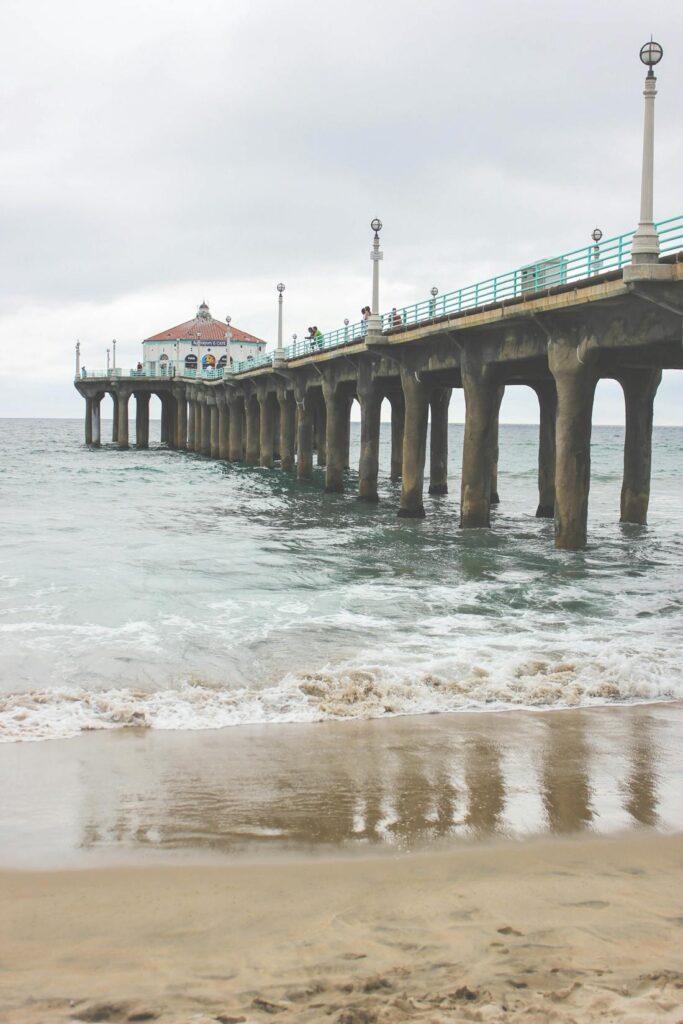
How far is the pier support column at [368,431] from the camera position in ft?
98.7

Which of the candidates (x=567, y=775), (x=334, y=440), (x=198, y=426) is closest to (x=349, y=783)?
(x=567, y=775)

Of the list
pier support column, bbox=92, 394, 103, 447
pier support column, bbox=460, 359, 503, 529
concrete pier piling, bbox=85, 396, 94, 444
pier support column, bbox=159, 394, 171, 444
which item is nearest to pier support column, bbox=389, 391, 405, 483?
pier support column, bbox=460, 359, 503, 529

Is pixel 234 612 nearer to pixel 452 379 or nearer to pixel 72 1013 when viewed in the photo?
pixel 72 1013

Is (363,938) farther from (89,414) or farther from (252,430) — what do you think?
(89,414)

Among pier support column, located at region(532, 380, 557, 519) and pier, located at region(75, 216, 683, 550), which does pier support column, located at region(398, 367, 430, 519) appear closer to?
pier, located at region(75, 216, 683, 550)

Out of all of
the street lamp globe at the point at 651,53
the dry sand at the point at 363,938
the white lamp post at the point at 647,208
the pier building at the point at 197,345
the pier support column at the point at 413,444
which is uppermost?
the pier building at the point at 197,345

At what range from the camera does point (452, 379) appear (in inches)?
1103

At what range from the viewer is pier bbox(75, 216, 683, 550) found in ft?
52.2

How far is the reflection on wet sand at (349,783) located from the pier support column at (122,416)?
66.8 m

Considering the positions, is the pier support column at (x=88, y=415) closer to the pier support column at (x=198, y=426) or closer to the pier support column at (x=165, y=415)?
the pier support column at (x=165, y=415)

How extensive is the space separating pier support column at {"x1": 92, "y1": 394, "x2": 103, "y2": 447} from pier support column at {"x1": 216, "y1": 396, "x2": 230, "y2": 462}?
61.3ft

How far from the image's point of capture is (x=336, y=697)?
906 centimetres

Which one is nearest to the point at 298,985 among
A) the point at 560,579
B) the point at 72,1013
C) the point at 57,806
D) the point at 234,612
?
the point at 72,1013

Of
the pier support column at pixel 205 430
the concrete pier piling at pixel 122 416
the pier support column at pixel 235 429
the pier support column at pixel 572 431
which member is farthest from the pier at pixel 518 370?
the concrete pier piling at pixel 122 416
